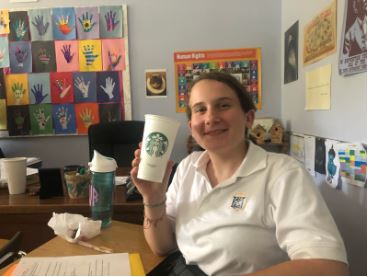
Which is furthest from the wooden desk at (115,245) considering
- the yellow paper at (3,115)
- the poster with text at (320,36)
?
the yellow paper at (3,115)

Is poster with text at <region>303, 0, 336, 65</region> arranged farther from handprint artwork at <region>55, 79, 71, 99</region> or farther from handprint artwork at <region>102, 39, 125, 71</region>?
handprint artwork at <region>55, 79, 71, 99</region>

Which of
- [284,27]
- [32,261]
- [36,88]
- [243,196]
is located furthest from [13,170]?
[284,27]

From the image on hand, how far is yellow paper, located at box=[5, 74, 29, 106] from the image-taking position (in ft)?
9.36

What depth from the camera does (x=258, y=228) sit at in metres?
0.84

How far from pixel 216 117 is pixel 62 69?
2.28 m

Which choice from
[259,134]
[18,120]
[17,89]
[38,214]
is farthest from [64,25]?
[38,214]

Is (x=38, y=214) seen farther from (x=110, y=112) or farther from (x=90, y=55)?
(x=90, y=55)

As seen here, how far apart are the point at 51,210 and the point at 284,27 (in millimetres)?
2171

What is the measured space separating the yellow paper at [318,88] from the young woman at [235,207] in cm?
72

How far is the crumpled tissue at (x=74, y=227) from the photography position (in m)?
1.03

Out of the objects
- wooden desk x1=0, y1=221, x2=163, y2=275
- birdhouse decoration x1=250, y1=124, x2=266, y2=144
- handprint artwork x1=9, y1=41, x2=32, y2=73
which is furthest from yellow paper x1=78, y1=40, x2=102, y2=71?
wooden desk x1=0, y1=221, x2=163, y2=275

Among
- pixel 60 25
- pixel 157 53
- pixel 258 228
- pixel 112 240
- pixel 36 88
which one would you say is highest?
pixel 60 25

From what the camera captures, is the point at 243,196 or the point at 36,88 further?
the point at 36,88

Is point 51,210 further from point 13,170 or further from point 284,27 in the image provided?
point 284,27
